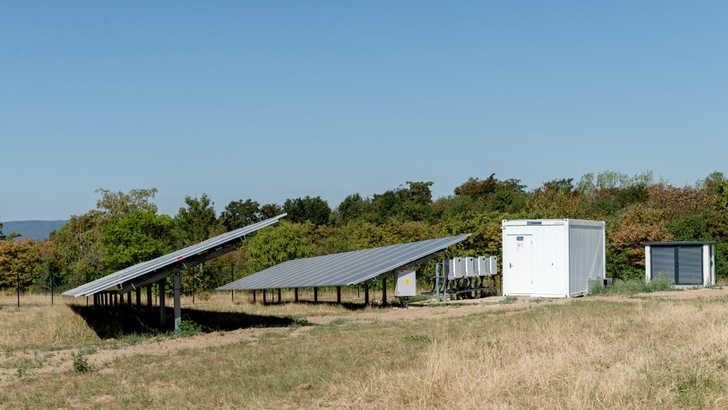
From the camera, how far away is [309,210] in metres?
79.2

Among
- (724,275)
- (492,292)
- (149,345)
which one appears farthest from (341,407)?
(724,275)

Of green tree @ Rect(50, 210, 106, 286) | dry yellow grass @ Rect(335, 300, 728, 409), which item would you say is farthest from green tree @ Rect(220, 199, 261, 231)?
dry yellow grass @ Rect(335, 300, 728, 409)

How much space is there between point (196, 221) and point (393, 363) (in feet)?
179

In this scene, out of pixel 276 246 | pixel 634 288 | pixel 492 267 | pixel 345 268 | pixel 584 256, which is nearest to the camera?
pixel 345 268

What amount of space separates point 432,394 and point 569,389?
5.58 feet

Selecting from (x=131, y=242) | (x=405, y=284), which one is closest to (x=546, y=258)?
(x=405, y=284)

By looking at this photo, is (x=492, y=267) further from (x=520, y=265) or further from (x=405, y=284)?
(x=405, y=284)

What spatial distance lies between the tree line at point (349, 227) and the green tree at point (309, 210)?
0.14 metres

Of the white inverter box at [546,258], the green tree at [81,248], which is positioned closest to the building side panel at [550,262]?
the white inverter box at [546,258]

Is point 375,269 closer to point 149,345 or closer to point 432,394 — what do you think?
point 149,345

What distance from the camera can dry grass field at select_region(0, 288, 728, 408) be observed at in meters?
8.20

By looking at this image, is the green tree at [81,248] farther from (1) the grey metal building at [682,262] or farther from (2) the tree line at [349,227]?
(1) the grey metal building at [682,262]

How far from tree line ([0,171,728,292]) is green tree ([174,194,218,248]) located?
0.35ft

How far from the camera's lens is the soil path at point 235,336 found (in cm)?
1347
